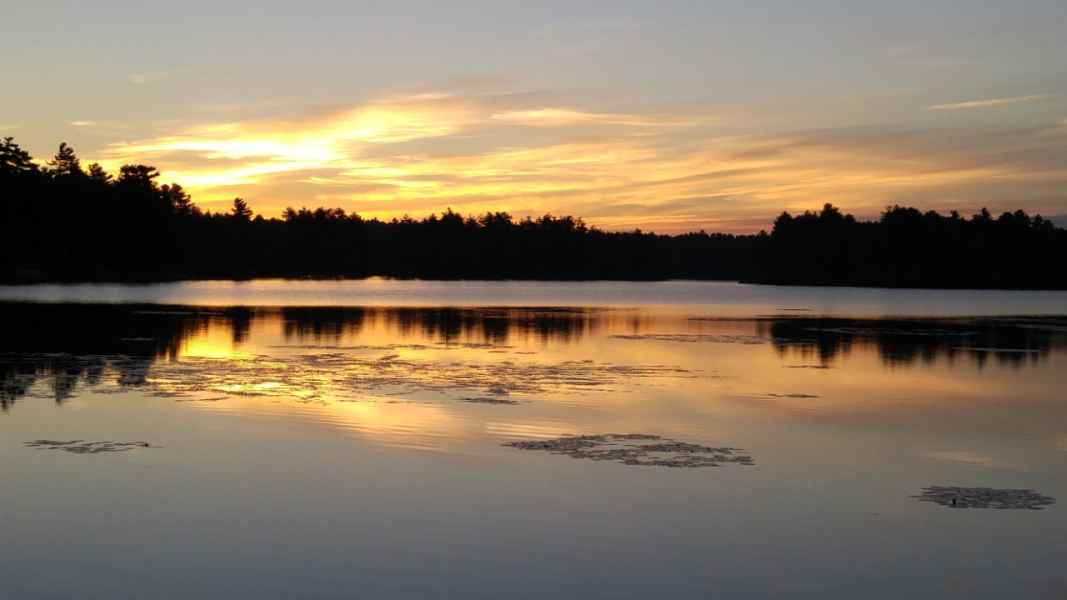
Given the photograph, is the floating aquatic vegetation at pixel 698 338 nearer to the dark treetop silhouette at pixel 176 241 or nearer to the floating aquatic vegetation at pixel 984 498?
the floating aquatic vegetation at pixel 984 498

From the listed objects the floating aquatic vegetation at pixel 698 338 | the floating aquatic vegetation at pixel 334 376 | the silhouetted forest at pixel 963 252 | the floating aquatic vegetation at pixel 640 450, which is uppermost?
the silhouetted forest at pixel 963 252

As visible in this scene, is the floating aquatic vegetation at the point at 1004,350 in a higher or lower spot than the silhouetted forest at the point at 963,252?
lower

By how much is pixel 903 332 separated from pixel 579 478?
3876cm

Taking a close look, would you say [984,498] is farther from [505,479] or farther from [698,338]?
[698,338]

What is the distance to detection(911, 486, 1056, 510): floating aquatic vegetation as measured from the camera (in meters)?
13.0

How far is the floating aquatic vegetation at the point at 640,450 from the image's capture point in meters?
15.6

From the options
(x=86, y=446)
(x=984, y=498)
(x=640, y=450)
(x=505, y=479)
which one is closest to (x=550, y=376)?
(x=640, y=450)

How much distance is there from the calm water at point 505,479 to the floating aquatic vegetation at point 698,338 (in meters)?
A: 9.69

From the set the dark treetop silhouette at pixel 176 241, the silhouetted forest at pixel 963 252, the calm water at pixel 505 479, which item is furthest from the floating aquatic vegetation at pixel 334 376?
the silhouetted forest at pixel 963 252

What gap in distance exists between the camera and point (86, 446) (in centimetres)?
1584

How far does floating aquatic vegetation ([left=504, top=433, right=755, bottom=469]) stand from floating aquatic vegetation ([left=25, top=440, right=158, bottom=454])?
18.4 ft

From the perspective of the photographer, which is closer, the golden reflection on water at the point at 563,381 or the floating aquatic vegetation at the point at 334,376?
the golden reflection on water at the point at 563,381

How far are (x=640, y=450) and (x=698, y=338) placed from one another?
27.8 m

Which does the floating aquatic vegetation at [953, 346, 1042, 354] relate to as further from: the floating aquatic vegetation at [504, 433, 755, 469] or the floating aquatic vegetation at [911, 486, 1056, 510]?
the floating aquatic vegetation at [911, 486, 1056, 510]
